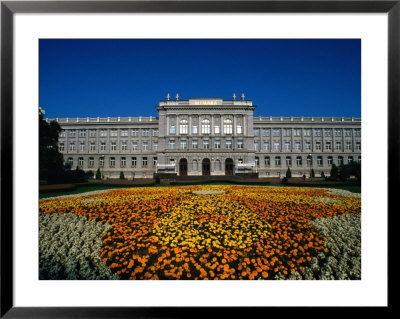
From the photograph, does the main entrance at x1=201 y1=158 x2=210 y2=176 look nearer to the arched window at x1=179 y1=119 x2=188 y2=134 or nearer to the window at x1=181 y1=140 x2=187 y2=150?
the window at x1=181 y1=140 x2=187 y2=150

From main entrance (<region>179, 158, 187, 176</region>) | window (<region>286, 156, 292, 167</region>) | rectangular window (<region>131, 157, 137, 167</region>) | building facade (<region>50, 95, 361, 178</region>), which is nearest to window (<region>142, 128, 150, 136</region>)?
building facade (<region>50, 95, 361, 178</region>)

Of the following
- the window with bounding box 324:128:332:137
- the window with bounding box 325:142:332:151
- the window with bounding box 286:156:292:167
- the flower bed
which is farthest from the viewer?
the window with bounding box 286:156:292:167

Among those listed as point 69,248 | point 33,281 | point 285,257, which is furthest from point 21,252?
point 285,257

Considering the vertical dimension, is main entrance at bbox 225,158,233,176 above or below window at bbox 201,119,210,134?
below

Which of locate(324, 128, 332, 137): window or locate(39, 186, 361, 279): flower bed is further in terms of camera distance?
locate(324, 128, 332, 137): window

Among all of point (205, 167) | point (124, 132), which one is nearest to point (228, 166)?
point (205, 167)

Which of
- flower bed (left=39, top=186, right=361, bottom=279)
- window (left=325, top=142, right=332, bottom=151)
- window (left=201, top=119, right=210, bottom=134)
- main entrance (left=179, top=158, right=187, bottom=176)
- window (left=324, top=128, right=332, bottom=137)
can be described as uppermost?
window (left=201, top=119, right=210, bottom=134)

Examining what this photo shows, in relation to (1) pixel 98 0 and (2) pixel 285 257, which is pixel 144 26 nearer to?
(1) pixel 98 0
